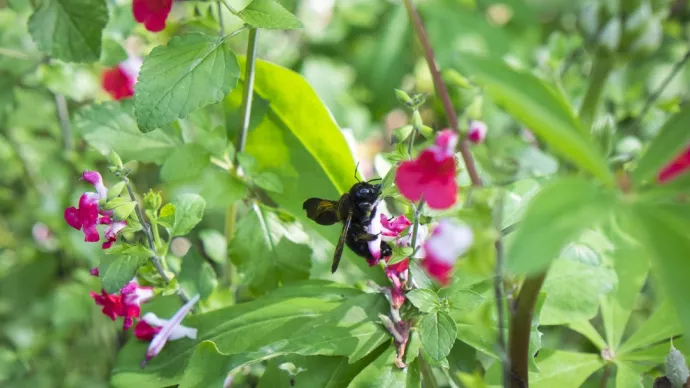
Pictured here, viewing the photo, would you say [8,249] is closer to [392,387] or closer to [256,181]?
[256,181]

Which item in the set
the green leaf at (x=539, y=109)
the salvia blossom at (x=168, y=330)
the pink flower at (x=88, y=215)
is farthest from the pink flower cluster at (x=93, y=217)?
the green leaf at (x=539, y=109)

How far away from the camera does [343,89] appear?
1721mm

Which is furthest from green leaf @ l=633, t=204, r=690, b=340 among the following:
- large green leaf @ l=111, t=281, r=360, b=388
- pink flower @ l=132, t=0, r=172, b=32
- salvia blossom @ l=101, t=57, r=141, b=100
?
salvia blossom @ l=101, t=57, r=141, b=100

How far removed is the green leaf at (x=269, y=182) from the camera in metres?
0.88

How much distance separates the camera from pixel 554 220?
0.43m

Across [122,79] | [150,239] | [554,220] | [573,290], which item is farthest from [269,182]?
[122,79]

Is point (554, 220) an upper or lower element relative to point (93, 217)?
upper

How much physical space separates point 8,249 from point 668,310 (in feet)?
4.59

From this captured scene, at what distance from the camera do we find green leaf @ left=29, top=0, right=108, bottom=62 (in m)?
0.91

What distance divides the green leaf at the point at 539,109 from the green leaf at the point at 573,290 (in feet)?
1.13

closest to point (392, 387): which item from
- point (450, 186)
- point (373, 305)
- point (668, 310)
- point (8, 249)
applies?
point (373, 305)

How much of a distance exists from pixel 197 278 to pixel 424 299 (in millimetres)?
336

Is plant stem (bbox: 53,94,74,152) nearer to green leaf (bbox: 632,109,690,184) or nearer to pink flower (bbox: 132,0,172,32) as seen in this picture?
pink flower (bbox: 132,0,172,32)

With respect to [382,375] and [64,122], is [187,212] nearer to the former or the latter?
[382,375]
